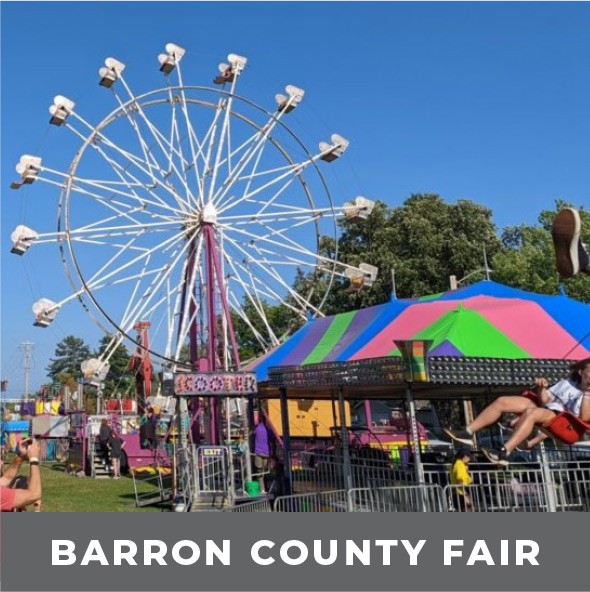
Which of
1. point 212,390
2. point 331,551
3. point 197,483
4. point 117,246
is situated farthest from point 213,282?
point 331,551

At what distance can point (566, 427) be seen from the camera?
17.4 feet

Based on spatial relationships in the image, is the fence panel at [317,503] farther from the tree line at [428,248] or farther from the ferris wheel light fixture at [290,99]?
the tree line at [428,248]

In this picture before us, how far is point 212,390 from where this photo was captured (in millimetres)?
13500

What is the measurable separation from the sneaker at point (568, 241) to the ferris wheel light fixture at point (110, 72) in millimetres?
18482

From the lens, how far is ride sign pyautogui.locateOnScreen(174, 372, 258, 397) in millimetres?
13336

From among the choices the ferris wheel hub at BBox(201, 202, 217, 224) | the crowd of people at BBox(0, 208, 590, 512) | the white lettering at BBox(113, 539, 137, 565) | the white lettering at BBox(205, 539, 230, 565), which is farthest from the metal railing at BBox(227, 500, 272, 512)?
the ferris wheel hub at BBox(201, 202, 217, 224)

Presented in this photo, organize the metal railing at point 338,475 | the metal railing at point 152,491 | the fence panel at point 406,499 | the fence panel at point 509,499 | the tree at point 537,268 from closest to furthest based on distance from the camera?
the fence panel at point 406,499 < the fence panel at point 509,499 < the metal railing at point 338,475 < the metal railing at point 152,491 < the tree at point 537,268

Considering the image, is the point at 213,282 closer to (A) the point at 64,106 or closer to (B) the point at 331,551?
(A) the point at 64,106

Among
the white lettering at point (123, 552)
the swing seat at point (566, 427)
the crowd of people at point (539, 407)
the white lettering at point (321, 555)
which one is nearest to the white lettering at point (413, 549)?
the white lettering at point (321, 555)

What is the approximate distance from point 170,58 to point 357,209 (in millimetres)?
7373

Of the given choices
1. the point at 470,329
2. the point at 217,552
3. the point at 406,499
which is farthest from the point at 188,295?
the point at 217,552

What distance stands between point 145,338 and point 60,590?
25719mm

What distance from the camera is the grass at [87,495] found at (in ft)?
44.4

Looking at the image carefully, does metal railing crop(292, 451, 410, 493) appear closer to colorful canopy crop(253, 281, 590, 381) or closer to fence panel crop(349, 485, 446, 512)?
fence panel crop(349, 485, 446, 512)
